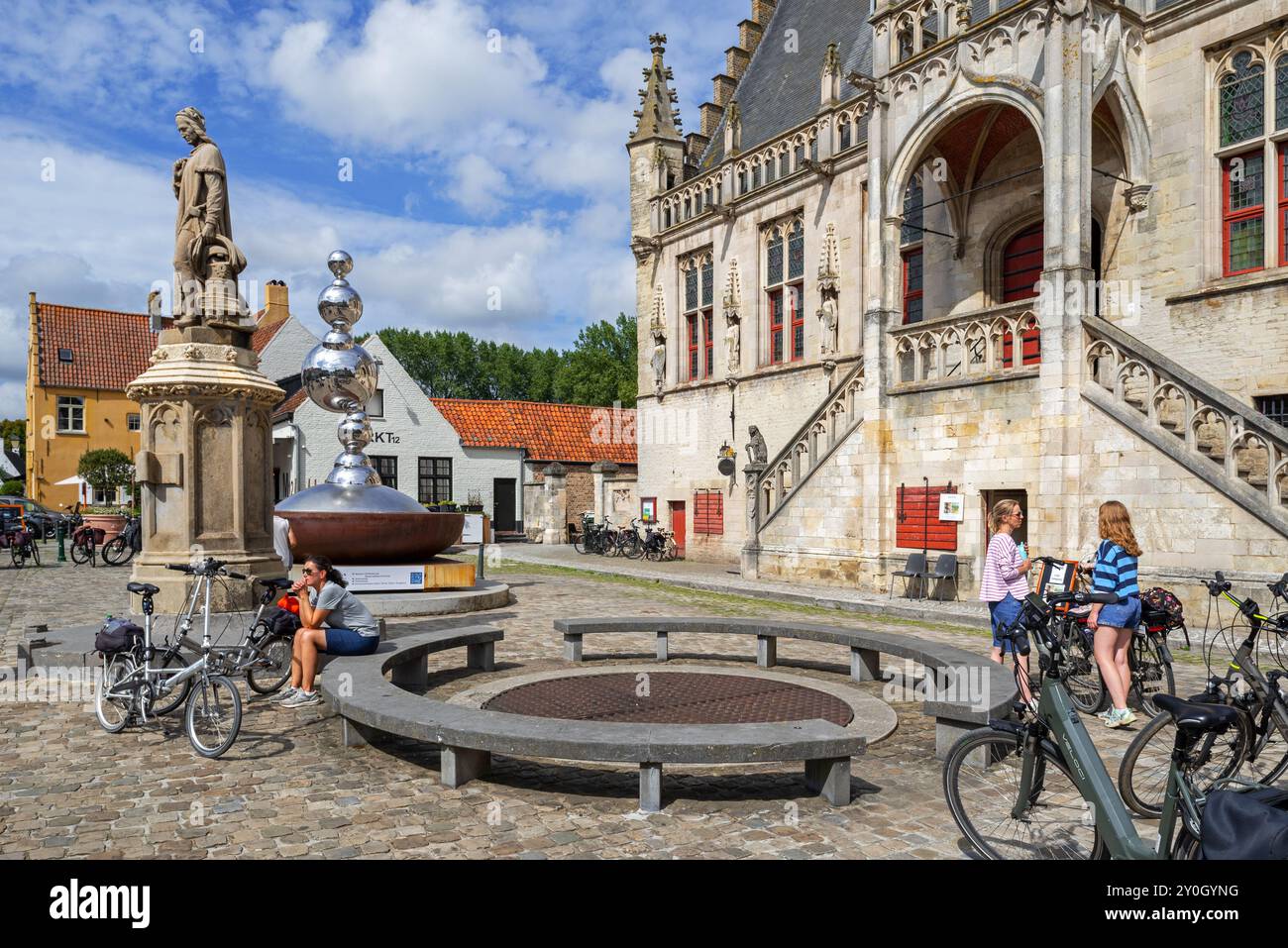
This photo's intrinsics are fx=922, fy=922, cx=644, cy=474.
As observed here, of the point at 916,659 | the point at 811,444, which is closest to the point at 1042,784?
the point at 916,659

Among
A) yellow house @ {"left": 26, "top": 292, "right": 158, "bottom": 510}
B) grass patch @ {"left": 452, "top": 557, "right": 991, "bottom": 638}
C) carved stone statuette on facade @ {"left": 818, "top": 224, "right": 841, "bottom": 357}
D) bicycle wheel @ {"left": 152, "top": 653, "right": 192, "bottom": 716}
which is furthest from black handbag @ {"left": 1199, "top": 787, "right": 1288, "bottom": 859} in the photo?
yellow house @ {"left": 26, "top": 292, "right": 158, "bottom": 510}

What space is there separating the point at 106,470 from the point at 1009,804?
39.8 meters

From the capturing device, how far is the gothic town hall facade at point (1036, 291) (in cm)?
1323

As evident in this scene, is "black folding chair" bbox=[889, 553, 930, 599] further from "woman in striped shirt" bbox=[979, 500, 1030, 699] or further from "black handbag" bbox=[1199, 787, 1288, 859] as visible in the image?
"black handbag" bbox=[1199, 787, 1288, 859]

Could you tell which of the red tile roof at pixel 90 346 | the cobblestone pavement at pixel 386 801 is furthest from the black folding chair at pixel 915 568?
the red tile roof at pixel 90 346

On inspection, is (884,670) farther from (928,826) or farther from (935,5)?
(935,5)

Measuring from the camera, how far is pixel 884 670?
9.21 m

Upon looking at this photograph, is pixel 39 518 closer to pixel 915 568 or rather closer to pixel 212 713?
pixel 915 568

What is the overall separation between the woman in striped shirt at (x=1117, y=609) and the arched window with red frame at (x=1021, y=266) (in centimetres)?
1132

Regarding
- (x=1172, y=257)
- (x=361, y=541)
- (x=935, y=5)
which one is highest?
(x=935, y=5)

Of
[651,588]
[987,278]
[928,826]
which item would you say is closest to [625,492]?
[651,588]

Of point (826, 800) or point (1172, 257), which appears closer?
point (826, 800)

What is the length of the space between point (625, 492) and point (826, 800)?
91.6 feet
